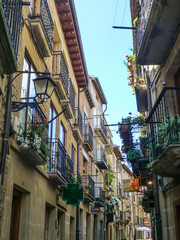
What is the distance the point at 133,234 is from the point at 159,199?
4371 cm

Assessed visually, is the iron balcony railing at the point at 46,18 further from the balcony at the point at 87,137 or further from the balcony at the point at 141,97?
the balcony at the point at 87,137

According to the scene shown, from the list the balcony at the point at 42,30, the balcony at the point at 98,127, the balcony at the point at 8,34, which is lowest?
the balcony at the point at 8,34

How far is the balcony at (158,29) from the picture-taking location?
688 centimetres

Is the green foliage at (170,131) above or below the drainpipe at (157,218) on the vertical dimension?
above

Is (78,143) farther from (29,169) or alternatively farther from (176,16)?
(176,16)

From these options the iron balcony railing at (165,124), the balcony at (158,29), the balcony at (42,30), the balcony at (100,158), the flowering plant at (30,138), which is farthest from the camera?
the balcony at (100,158)

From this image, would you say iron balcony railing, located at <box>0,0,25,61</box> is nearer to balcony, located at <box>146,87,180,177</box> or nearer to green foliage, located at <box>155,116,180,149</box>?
balcony, located at <box>146,87,180,177</box>

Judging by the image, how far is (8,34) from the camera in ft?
15.6

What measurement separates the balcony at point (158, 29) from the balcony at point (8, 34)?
2.95 meters

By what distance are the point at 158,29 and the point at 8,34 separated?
408cm

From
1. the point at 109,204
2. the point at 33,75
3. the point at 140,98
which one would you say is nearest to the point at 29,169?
the point at 33,75

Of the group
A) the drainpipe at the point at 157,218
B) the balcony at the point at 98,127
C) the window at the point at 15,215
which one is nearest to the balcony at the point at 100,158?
the balcony at the point at 98,127

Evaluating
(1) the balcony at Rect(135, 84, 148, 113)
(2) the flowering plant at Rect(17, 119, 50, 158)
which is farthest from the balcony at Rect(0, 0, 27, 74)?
(1) the balcony at Rect(135, 84, 148, 113)

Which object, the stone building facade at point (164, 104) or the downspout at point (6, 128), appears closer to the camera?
the downspout at point (6, 128)
